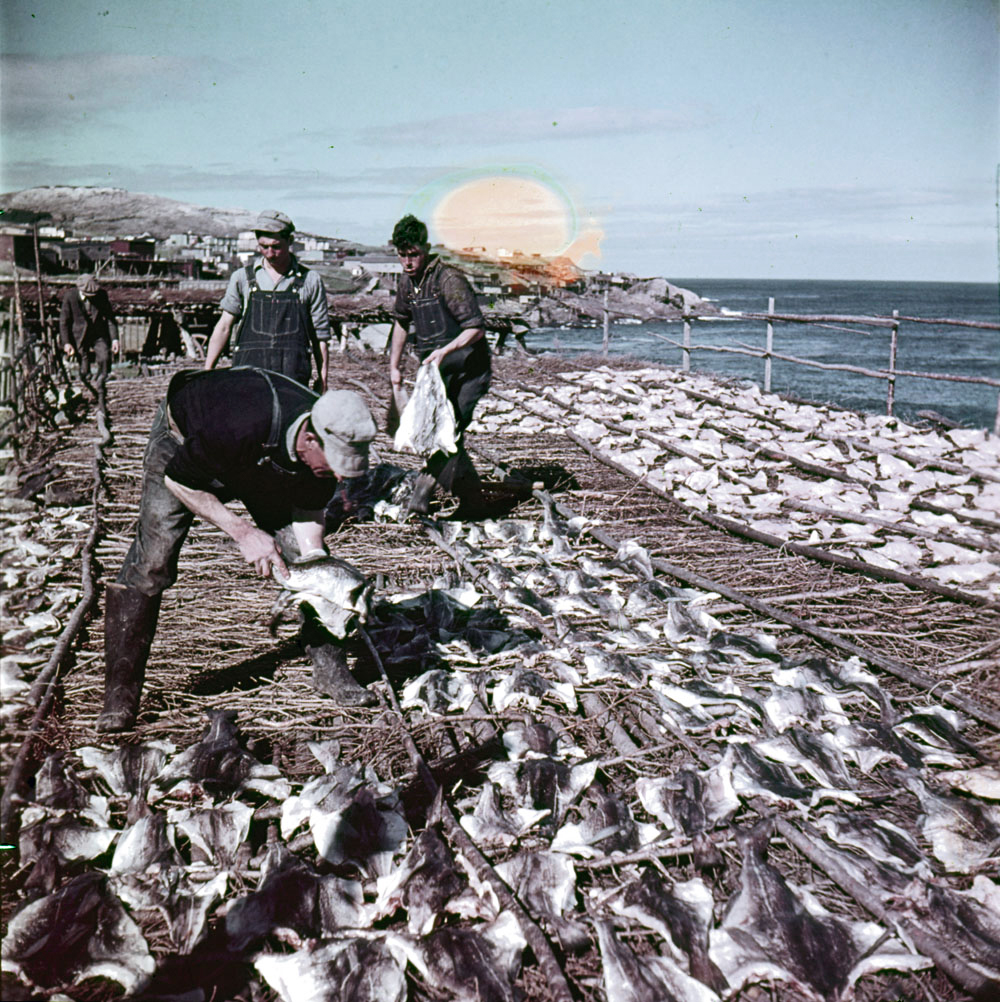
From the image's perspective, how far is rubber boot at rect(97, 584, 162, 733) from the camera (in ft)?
10.1

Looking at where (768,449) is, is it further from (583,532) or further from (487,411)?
(487,411)

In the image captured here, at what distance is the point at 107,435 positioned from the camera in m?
7.88

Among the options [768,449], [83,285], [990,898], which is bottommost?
[990,898]

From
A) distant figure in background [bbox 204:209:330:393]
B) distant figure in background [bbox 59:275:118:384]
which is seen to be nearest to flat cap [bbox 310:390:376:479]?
distant figure in background [bbox 204:209:330:393]

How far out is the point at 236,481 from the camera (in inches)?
114

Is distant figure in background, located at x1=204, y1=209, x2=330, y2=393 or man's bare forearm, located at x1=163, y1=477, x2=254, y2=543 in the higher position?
distant figure in background, located at x1=204, y1=209, x2=330, y2=393

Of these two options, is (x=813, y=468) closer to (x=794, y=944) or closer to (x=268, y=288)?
(x=268, y=288)

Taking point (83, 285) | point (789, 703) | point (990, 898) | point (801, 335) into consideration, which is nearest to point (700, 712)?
point (789, 703)

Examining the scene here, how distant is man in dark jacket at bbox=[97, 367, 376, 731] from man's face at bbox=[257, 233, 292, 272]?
182cm

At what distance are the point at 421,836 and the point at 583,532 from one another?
3207mm

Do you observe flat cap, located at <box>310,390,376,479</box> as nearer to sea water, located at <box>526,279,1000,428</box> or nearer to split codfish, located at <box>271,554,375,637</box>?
split codfish, located at <box>271,554,375,637</box>

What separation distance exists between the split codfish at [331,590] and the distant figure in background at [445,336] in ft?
8.60

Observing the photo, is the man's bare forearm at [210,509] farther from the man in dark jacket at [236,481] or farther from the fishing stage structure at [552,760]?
the fishing stage structure at [552,760]

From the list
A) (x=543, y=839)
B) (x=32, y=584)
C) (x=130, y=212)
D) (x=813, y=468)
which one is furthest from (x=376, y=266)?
(x=130, y=212)
